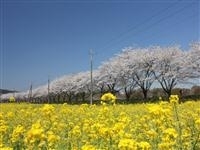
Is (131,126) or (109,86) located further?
(109,86)

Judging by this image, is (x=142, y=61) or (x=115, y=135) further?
(x=142, y=61)

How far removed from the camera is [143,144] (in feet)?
12.1

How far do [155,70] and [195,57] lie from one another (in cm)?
599

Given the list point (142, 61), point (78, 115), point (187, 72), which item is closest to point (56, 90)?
point (142, 61)

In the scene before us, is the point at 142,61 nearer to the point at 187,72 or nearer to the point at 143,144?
the point at 187,72

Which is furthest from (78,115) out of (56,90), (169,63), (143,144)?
(56,90)

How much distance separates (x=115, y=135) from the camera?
478cm

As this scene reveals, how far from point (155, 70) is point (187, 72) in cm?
454

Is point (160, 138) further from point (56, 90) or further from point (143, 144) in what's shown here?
point (56, 90)

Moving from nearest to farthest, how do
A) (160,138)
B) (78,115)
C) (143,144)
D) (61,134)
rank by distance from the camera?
(143,144), (160,138), (61,134), (78,115)

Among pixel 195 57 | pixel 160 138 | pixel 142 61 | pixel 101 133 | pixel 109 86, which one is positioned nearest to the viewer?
pixel 101 133

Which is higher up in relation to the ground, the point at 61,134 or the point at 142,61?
the point at 142,61

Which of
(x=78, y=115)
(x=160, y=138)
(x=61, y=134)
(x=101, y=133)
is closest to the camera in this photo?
(x=101, y=133)

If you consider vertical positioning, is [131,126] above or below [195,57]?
below
